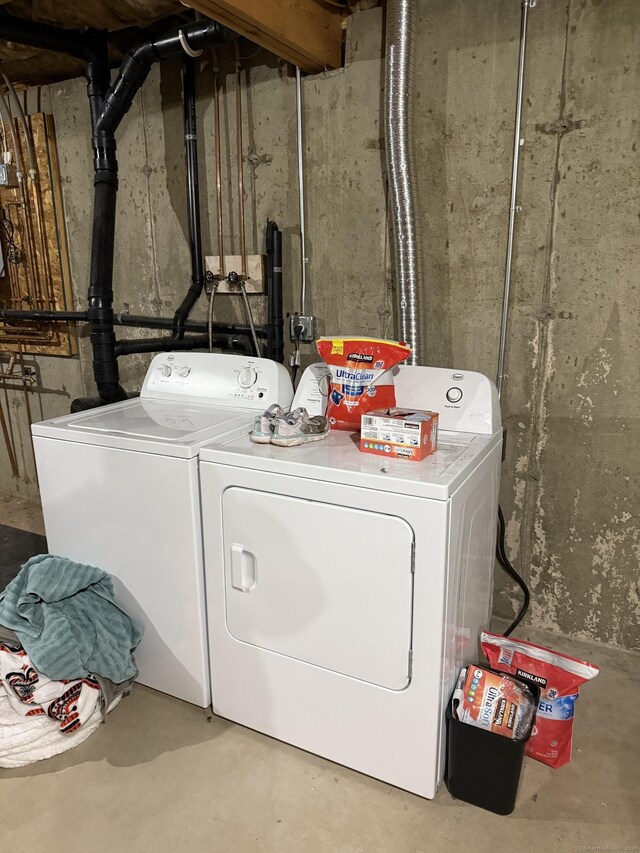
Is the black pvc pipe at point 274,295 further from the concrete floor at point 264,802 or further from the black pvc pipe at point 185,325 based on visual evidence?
the concrete floor at point 264,802

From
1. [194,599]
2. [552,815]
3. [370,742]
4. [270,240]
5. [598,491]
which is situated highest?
[270,240]

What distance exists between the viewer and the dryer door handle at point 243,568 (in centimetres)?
167

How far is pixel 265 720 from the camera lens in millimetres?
1777

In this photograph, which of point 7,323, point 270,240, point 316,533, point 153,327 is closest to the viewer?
point 316,533

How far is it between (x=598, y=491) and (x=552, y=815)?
1065 mm

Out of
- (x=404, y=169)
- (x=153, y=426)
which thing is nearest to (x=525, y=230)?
(x=404, y=169)

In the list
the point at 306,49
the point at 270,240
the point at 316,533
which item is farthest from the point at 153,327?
the point at 316,533

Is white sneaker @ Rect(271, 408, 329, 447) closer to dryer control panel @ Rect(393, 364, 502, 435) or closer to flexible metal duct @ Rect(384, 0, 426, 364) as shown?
dryer control panel @ Rect(393, 364, 502, 435)

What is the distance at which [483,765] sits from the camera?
152 centimetres

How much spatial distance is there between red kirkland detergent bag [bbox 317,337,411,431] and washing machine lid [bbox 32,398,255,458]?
33cm

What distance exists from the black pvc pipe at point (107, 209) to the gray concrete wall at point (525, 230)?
1.00 feet

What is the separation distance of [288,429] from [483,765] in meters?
1.04

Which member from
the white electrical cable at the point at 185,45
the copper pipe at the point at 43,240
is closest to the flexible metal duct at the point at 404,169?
the white electrical cable at the point at 185,45

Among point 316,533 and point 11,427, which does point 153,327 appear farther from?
point 316,533
